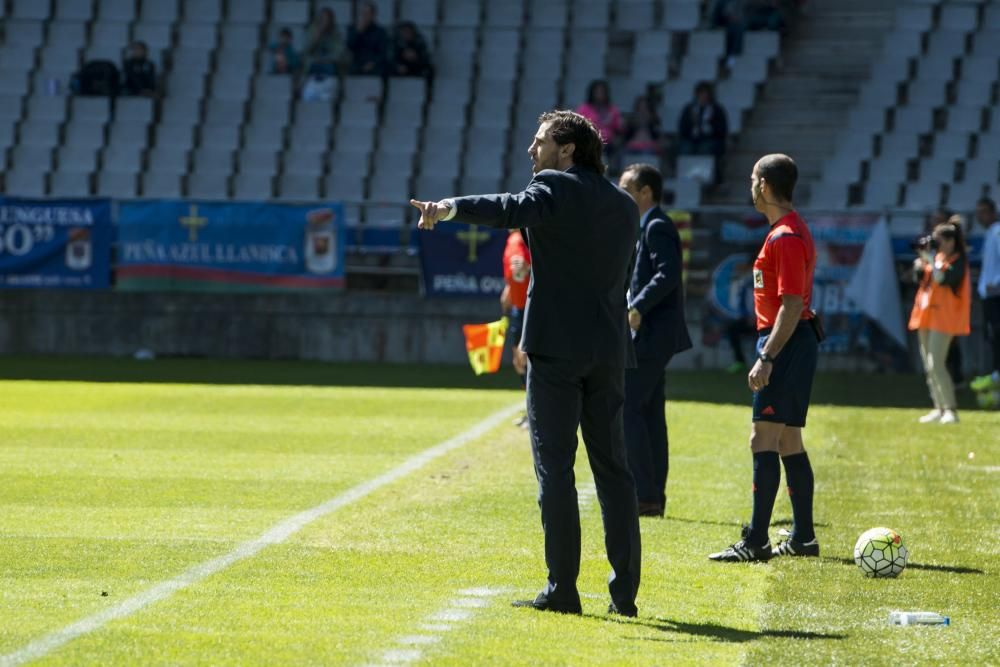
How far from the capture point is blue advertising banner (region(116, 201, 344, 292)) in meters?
22.8

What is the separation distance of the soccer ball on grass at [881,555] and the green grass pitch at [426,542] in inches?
3.6

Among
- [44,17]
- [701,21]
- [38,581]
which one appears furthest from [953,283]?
[44,17]

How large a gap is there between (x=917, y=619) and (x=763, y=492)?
1.76 m

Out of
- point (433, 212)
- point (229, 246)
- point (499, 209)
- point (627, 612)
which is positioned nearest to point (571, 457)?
point (627, 612)

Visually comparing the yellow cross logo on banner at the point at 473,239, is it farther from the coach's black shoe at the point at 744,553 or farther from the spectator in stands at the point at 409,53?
the coach's black shoe at the point at 744,553

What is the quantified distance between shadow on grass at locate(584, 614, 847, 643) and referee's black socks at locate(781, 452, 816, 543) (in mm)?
1919

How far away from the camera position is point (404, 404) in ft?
55.1

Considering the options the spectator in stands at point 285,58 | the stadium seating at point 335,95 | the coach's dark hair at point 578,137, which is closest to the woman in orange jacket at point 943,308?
the stadium seating at point 335,95

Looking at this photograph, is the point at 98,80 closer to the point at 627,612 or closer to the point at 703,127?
the point at 703,127

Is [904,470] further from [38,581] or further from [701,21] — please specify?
[701,21]

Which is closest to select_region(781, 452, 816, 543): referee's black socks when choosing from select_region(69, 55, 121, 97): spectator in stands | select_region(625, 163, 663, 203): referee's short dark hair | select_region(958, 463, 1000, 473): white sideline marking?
select_region(625, 163, 663, 203): referee's short dark hair

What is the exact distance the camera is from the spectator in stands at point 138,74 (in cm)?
2808

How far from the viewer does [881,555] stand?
7.87m

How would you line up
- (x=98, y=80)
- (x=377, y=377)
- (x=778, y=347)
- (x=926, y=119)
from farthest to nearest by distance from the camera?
(x=98, y=80)
(x=926, y=119)
(x=377, y=377)
(x=778, y=347)
